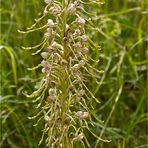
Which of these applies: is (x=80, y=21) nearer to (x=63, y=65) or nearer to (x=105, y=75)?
(x=63, y=65)

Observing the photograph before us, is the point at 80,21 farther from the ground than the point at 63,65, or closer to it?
Result: farther from the ground

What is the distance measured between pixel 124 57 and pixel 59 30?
193 centimetres

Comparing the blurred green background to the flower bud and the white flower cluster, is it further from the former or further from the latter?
the flower bud

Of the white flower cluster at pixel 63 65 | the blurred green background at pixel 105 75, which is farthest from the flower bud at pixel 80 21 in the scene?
the blurred green background at pixel 105 75

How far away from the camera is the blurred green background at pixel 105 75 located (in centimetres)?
337

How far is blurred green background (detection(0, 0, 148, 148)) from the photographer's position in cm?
337

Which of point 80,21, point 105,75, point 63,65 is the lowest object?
point 105,75

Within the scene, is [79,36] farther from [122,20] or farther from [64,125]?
[122,20]

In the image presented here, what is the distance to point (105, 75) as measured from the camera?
381 cm

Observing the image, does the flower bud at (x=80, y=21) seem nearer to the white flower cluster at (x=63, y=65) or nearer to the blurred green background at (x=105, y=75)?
the white flower cluster at (x=63, y=65)

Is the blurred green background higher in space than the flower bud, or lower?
lower

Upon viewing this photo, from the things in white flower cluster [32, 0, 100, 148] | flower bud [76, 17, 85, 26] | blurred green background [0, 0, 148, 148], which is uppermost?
flower bud [76, 17, 85, 26]

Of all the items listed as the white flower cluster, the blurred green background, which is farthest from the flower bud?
the blurred green background

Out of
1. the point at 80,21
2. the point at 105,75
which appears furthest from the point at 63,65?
the point at 105,75
